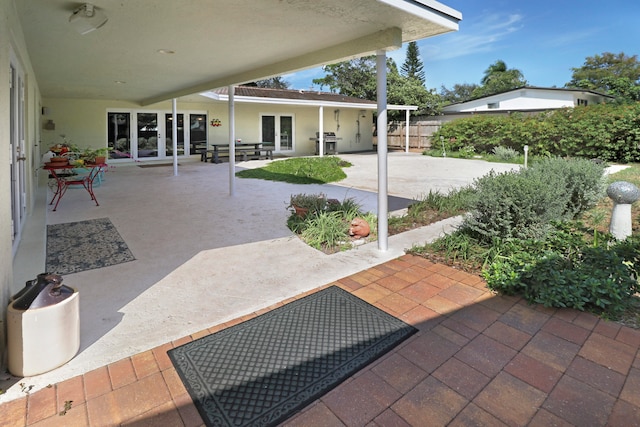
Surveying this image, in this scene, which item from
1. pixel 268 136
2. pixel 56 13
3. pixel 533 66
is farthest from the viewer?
pixel 533 66

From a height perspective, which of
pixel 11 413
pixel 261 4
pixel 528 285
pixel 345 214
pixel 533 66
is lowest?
pixel 11 413

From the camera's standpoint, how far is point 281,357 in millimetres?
2221

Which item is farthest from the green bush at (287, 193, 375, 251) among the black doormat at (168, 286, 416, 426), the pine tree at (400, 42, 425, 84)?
the pine tree at (400, 42, 425, 84)

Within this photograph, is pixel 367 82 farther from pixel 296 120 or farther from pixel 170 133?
pixel 170 133

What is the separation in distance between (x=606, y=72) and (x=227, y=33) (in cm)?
4522

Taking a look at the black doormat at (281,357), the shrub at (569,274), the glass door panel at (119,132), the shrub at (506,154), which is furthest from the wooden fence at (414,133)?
the black doormat at (281,357)

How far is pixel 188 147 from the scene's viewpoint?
49.0 ft

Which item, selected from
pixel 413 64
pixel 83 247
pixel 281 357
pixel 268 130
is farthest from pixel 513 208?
pixel 413 64

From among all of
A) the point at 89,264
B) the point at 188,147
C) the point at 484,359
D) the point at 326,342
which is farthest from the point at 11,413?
the point at 188,147

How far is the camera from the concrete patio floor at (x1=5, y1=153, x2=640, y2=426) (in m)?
1.81

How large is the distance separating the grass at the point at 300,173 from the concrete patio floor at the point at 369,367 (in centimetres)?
503

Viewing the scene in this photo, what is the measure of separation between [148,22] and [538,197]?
4279mm

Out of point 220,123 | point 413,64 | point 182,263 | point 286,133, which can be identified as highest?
point 413,64

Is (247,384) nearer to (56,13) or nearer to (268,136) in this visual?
(56,13)
